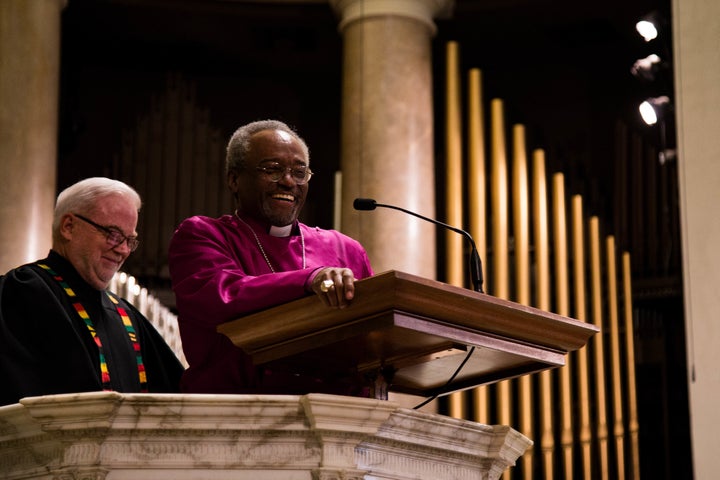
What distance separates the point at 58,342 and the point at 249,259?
546 millimetres

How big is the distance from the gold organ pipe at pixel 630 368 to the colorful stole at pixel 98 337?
399 cm

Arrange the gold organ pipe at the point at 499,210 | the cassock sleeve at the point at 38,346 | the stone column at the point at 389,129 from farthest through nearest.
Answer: the gold organ pipe at the point at 499,210, the stone column at the point at 389,129, the cassock sleeve at the point at 38,346

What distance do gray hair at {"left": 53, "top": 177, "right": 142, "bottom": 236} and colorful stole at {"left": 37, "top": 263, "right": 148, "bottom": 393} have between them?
0.16 meters

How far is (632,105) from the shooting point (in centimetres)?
858

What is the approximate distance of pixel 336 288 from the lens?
8.87 feet

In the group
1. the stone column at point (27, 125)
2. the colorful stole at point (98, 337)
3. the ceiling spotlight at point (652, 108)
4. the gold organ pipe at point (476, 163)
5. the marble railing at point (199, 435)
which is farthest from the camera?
the gold organ pipe at point (476, 163)

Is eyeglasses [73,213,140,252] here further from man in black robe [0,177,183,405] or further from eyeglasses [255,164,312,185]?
eyeglasses [255,164,312,185]

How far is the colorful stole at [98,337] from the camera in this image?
3.50 m

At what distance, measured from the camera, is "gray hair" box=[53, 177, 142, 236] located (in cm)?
362

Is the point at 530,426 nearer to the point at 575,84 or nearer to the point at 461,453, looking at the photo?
the point at 575,84

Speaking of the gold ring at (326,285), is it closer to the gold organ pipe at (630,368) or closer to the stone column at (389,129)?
the stone column at (389,129)

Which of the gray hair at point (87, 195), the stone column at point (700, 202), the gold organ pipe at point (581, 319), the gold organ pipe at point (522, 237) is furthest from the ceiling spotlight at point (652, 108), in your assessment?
the gray hair at point (87, 195)

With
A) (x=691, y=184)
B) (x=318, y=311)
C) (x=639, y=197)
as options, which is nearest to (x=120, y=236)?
(x=318, y=311)

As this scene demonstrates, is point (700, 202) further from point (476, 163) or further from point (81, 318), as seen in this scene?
point (81, 318)
